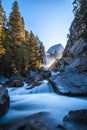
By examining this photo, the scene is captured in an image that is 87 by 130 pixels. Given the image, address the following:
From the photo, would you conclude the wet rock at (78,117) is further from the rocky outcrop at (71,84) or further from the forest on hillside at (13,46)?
the forest on hillside at (13,46)

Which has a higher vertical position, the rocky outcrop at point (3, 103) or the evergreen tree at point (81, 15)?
the evergreen tree at point (81, 15)

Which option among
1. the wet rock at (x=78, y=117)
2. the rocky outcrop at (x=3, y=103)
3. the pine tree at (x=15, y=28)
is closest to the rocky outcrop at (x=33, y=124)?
the wet rock at (x=78, y=117)

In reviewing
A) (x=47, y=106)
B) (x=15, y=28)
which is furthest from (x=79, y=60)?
(x=15, y=28)

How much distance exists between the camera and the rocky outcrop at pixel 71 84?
637 inches

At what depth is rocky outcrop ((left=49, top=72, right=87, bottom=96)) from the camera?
1619cm

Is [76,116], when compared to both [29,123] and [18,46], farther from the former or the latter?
[18,46]

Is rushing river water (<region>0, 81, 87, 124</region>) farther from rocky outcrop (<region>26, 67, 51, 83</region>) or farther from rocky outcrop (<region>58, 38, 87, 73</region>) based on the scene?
rocky outcrop (<region>26, 67, 51, 83</region>)

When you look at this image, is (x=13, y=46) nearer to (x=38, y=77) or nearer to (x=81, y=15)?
(x=38, y=77)

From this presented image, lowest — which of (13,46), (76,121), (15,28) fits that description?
(76,121)

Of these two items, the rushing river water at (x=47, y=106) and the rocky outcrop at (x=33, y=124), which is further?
the rushing river water at (x=47, y=106)

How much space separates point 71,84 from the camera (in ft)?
55.5

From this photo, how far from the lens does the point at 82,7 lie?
66.4ft

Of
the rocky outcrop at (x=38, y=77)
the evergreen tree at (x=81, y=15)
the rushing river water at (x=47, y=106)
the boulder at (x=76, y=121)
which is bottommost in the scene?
the boulder at (x=76, y=121)

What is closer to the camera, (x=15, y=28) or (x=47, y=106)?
(x=47, y=106)
